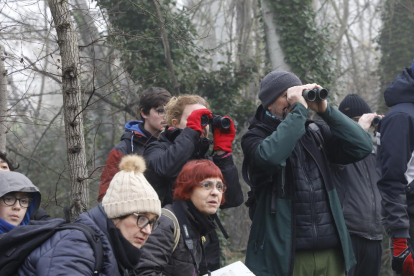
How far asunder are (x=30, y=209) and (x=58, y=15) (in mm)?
1382

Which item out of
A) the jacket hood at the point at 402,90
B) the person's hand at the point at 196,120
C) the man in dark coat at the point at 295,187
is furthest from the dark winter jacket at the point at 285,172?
the jacket hood at the point at 402,90

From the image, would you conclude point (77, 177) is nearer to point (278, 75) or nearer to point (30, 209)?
point (30, 209)

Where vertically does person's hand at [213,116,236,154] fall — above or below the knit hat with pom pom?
above

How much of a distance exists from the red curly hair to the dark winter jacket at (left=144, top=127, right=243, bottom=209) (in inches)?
9.8

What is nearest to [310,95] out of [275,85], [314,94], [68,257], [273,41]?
[314,94]

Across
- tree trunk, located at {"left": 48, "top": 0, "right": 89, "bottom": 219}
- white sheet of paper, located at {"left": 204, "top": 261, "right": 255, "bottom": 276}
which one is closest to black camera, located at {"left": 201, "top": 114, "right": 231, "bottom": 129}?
tree trunk, located at {"left": 48, "top": 0, "right": 89, "bottom": 219}

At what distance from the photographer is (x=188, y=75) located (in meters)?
7.97

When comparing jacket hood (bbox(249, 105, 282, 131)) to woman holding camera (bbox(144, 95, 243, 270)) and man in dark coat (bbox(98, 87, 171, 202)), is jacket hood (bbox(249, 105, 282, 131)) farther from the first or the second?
man in dark coat (bbox(98, 87, 171, 202))

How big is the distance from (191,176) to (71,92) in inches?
44.2

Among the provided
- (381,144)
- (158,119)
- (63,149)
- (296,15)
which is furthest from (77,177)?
(63,149)

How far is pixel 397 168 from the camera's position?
3.78 m

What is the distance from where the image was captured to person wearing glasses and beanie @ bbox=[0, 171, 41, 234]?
3420 millimetres

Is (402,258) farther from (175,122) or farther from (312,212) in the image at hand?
(175,122)

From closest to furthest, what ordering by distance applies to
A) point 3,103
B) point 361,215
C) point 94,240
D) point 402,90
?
point 94,240, point 402,90, point 361,215, point 3,103
